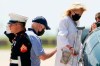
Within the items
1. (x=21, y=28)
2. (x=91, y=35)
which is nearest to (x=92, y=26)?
(x=91, y=35)

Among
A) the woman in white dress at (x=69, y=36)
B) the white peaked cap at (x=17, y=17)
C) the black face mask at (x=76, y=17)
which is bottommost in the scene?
the woman in white dress at (x=69, y=36)

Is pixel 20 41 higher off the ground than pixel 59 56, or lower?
higher

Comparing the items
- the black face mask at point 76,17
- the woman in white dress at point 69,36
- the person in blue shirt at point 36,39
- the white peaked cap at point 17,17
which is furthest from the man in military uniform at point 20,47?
the black face mask at point 76,17

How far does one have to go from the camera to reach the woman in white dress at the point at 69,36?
950 cm

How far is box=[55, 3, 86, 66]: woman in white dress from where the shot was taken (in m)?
9.50

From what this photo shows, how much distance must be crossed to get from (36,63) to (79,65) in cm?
159

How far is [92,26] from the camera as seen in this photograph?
10359 millimetres

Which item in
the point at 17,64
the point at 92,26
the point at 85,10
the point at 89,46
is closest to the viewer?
the point at 17,64

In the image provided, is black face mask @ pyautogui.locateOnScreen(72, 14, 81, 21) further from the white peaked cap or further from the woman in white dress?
the white peaked cap

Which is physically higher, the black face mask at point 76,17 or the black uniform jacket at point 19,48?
the black face mask at point 76,17

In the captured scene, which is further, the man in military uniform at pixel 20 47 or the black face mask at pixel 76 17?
the black face mask at pixel 76 17

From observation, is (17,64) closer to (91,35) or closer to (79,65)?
(91,35)

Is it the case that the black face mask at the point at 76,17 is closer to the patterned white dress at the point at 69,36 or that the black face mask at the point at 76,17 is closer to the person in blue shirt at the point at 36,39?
the patterned white dress at the point at 69,36

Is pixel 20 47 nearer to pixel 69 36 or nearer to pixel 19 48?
pixel 19 48
